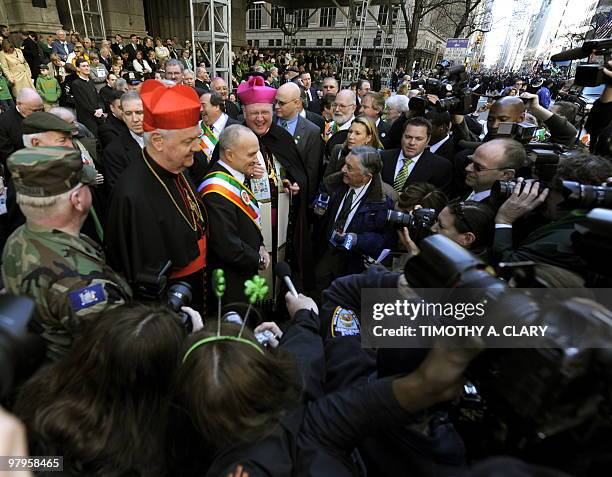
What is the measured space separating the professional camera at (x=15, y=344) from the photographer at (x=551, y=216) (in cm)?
193

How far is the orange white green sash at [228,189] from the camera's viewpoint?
8.77ft

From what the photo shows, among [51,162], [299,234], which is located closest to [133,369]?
[51,162]

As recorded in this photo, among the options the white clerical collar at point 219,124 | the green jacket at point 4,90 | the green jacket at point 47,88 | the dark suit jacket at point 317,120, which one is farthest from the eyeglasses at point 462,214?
the green jacket at point 4,90

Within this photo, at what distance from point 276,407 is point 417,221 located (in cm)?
153

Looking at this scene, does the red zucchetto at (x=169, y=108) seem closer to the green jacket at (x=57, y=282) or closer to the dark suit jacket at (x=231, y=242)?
the dark suit jacket at (x=231, y=242)

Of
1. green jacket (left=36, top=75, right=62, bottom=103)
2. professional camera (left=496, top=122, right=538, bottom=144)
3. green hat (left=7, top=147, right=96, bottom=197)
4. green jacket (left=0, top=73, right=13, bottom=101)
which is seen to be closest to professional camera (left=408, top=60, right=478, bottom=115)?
professional camera (left=496, top=122, right=538, bottom=144)

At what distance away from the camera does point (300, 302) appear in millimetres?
1679

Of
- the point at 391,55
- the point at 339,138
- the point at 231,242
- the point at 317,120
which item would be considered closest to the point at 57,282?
the point at 231,242

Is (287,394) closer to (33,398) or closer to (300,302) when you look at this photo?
Result: (300,302)

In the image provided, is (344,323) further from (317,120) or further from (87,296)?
(317,120)

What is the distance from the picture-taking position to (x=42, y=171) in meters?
1.51

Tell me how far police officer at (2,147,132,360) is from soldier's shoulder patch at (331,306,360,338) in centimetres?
95

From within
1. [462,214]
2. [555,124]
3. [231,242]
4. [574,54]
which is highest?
[574,54]

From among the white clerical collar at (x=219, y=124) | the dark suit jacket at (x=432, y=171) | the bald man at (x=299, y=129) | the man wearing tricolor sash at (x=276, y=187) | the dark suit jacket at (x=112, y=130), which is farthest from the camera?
the white clerical collar at (x=219, y=124)
